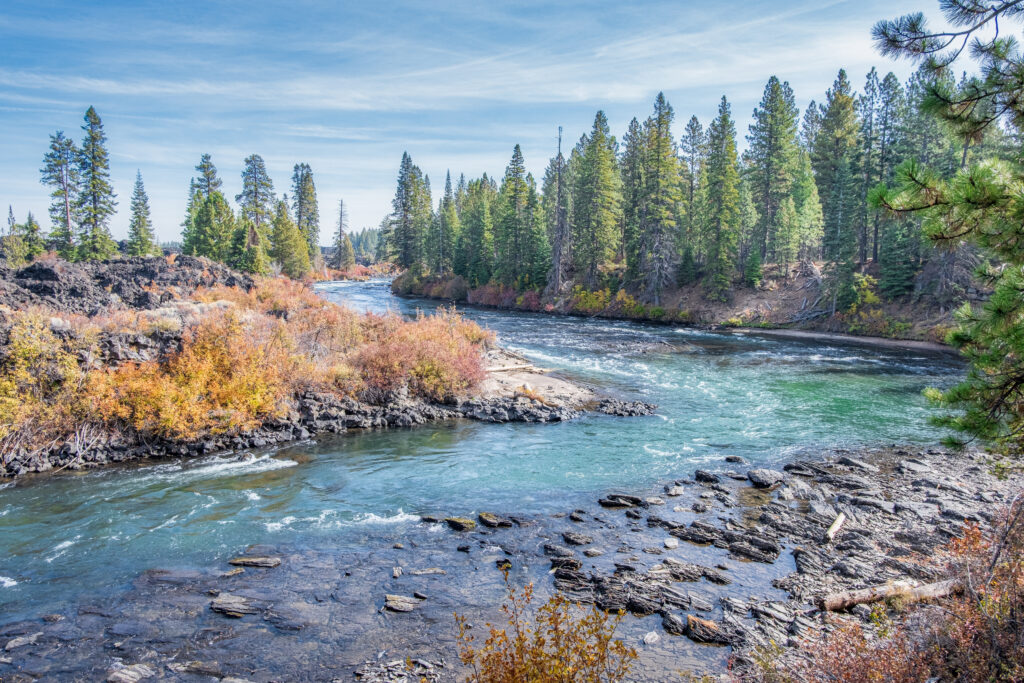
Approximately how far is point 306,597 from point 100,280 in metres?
28.8

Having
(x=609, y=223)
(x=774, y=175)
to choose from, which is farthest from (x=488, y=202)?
(x=774, y=175)

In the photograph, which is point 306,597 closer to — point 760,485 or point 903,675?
point 903,675

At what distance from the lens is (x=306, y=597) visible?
9312mm

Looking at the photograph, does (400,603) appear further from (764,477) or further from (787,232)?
(787,232)

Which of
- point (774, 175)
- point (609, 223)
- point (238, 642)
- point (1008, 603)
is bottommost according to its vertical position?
point (238, 642)

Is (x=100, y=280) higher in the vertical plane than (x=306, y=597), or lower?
higher

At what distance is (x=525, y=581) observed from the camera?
984 centimetres

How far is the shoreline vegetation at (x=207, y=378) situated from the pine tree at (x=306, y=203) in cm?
6957

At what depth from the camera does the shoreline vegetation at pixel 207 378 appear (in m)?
15.1

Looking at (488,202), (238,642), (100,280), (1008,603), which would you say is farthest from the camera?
(488,202)

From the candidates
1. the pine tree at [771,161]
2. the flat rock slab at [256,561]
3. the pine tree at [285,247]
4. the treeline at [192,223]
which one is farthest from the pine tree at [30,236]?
the pine tree at [771,161]

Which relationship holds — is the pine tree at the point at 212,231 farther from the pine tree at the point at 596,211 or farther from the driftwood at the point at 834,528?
the driftwood at the point at 834,528

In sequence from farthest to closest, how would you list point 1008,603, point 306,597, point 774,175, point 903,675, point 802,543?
1. point 774,175
2. point 802,543
3. point 306,597
4. point 1008,603
5. point 903,675

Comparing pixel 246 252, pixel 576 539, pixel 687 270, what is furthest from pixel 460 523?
pixel 246 252
